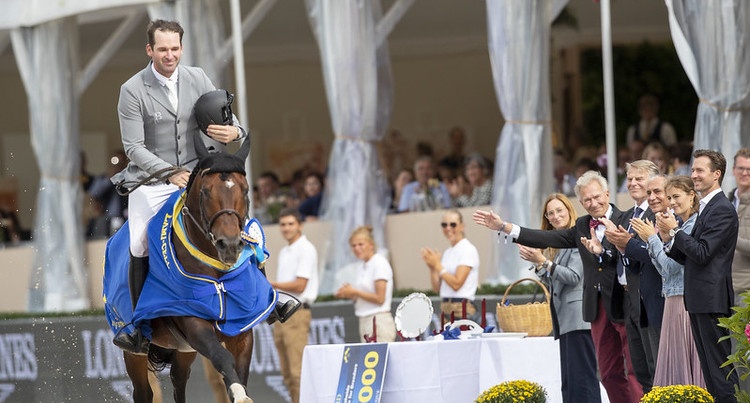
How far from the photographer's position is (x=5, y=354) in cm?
1579

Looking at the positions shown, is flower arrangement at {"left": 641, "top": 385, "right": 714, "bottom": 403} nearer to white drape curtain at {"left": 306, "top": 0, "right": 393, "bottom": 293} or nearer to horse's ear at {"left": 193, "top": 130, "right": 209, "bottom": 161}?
horse's ear at {"left": 193, "top": 130, "right": 209, "bottom": 161}

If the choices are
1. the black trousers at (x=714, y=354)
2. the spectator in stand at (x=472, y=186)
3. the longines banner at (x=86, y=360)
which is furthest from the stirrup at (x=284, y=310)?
the spectator in stand at (x=472, y=186)

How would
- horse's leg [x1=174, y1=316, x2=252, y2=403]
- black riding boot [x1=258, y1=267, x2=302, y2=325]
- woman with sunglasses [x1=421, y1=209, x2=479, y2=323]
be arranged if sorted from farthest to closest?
Answer: woman with sunglasses [x1=421, y1=209, x2=479, y2=323]
black riding boot [x1=258, y1=267, x2=302, y2=325]
horse's leg [x1=174, y1=316, x2=252, y2=403]

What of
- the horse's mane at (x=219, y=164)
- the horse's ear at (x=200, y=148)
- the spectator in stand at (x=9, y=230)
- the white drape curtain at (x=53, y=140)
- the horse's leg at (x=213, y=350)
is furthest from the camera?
the spectator in stand at (x=9, y=230)

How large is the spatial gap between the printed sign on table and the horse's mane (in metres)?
2.67

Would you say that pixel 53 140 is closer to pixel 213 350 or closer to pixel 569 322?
pixel 569 322

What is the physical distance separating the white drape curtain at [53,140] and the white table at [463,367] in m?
7.64

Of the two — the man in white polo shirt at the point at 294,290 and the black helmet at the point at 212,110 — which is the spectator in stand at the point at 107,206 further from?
the black helmet at the point at 212,110

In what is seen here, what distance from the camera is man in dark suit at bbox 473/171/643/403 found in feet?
31.2

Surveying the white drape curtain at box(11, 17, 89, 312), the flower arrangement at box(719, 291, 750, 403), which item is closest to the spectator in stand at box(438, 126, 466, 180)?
the white drape curtain at box(11, 17, 89, 312)

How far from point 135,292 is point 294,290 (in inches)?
182

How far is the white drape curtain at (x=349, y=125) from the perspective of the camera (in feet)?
50.7

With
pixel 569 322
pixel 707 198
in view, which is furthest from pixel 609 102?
pixel 707 198

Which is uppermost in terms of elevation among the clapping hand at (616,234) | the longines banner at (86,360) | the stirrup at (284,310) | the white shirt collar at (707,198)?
the white shirt collar at (707,198)
